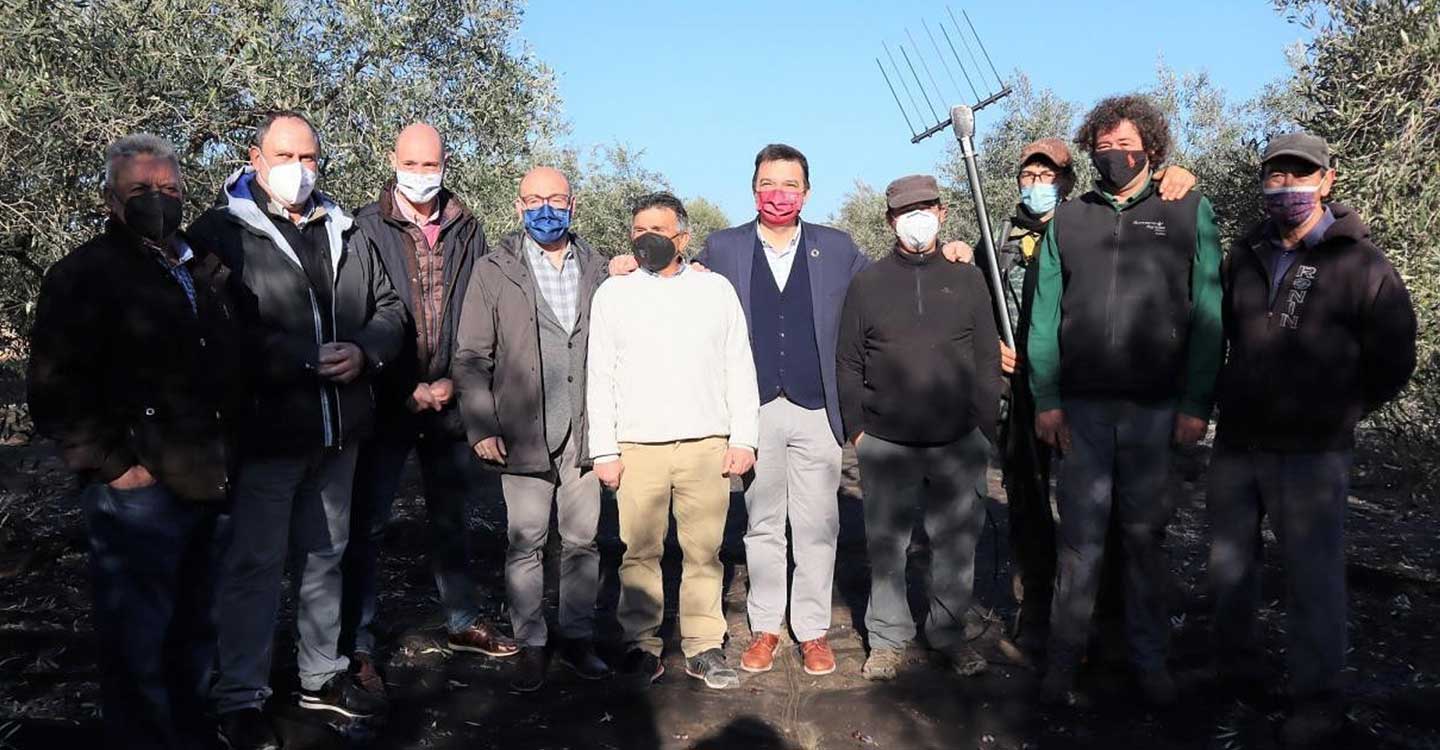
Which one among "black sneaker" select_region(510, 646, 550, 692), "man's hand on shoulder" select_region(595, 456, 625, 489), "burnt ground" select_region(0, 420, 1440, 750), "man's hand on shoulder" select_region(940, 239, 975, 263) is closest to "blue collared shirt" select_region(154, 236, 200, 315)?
"burnt ground" select_region(0, 420, 1440, 750)

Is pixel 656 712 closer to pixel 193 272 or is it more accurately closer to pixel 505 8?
pixel 193 272

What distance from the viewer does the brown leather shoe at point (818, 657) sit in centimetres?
568

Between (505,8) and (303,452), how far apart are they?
568 centimetres

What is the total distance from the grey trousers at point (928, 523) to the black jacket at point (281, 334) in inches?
98.5

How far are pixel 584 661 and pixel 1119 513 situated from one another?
273 cm

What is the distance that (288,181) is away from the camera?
15.5 ft

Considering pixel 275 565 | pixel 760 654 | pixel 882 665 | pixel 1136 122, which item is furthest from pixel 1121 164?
pixel 275 565

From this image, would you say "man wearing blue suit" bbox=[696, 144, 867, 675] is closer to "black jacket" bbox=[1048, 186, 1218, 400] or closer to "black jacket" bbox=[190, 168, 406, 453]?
"black jacket" bbox=[1048, 186, 1218, 400]

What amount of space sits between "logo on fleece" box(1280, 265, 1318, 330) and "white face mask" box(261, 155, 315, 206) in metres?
4.22

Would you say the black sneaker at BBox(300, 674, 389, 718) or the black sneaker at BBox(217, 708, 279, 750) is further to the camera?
the black sneaker at BBox(300, 674, 389, 718)

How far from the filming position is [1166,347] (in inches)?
→ 197

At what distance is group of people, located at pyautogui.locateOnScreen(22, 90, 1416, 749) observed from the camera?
401 cm

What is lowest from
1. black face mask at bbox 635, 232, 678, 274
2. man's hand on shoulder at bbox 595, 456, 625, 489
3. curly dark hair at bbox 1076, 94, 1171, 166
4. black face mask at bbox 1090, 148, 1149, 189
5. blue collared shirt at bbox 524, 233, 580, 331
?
man's hand on shoulder at bbox 595, 456, 625, 489

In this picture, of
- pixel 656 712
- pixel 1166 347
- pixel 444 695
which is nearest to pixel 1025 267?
pixel 1166 347
